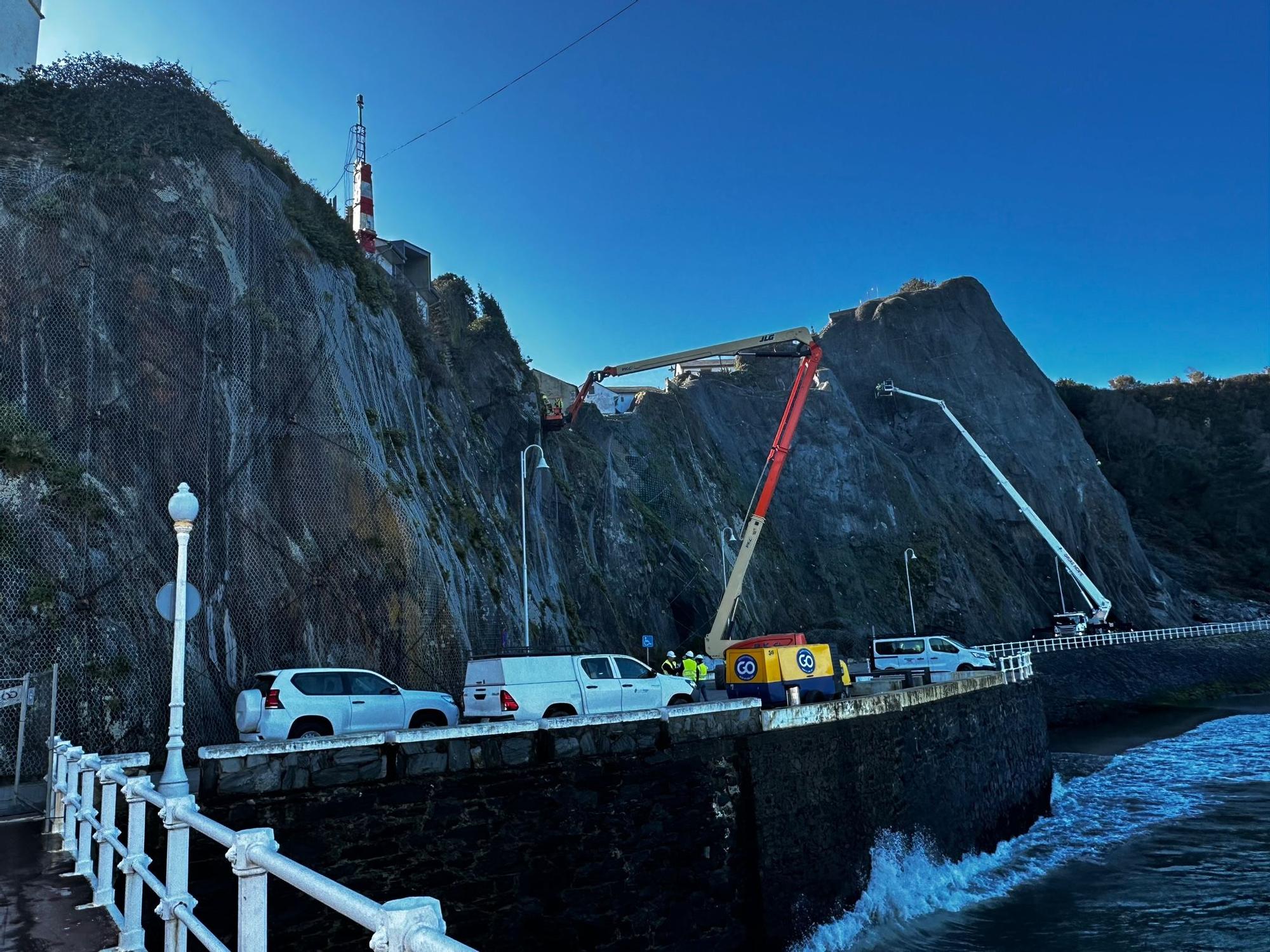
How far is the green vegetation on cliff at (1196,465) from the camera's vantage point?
7544cm

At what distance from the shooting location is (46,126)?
1867 centimetres

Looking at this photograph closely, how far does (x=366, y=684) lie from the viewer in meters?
13.4

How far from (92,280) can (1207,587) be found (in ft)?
269

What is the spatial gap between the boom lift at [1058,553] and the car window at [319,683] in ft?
149

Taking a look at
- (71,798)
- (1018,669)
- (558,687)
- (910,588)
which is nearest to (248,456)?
(558,687)

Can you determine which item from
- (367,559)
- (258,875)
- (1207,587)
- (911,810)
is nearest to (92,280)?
(367,559)

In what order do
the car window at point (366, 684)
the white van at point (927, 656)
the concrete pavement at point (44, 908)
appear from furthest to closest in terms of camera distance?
1. the white van at point (927, 656)
2. the car window at point (366, 684)
3. the concrete pavement at point (44, 908)

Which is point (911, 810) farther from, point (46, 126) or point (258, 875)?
point (46, 126)

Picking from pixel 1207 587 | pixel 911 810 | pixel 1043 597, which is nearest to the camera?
pixel 911 810

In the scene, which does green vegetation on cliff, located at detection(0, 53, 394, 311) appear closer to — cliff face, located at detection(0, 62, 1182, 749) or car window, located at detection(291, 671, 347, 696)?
cliff face, located at detection(0, 62, 1182, 749)

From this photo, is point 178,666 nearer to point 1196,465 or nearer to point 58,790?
Result: point 58,790

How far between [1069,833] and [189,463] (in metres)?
22.2

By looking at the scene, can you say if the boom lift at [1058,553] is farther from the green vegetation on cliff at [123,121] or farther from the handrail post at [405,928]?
the handrail post at [405,928]

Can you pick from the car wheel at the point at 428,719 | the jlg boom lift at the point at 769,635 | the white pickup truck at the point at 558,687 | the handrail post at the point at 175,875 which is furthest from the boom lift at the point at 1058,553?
the handrail post at the point at 175,875
